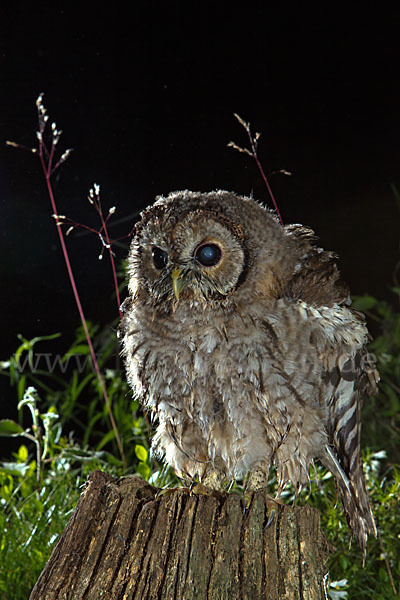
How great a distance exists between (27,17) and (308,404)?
69.6 inches

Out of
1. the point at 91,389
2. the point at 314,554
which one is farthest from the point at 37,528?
the point at 314,554

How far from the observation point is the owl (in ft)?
4.82

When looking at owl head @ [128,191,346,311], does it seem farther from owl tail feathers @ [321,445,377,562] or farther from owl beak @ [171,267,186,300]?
owl tail feathers @ [321,445,377,562]

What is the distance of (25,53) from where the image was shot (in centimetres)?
226

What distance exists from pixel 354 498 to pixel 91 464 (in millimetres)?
Answer: 1071

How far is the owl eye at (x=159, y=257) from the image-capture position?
148cm

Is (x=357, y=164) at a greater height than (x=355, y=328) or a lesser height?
greater

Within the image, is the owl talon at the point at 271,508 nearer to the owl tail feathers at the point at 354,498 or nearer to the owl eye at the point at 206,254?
the owl tail feathers at the point at 354,498

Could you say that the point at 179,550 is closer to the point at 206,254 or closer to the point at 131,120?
the point at 206,254

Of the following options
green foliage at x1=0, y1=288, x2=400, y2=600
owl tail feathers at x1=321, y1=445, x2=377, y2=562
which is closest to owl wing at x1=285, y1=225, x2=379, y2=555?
owl tail feathers at x1=321, y1=445, x2=377, y2=562

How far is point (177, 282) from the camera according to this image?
143 centimetres

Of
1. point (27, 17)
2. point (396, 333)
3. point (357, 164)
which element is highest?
point (27, 17)

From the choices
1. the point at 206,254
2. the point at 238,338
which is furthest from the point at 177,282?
the point at 238,338

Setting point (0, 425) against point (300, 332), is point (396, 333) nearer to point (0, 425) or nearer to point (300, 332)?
point (300, 332)
